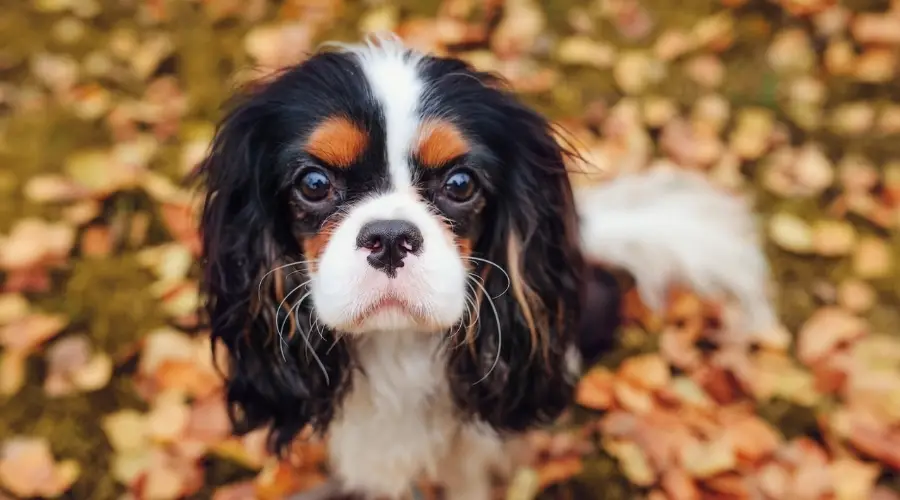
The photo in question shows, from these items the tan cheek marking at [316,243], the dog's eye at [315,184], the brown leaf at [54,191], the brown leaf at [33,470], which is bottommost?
the brown leaf at [33,470]

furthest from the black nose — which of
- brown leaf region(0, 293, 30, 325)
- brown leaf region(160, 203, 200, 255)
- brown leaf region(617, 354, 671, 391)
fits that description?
brown leaf region(0, 293, 30, 325)

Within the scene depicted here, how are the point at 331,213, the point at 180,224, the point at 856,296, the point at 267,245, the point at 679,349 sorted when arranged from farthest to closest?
the point at 180,224 < the point at 856,296 < the point at 679,349 < the point at 267,245 < the point at 331,213

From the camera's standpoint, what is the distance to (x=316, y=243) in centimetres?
132

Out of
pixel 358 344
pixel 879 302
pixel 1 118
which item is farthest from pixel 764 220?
pixel 1 118

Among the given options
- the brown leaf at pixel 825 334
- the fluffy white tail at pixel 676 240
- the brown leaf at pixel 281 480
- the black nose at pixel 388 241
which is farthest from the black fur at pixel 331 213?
the brown leaf at pixel 825 334

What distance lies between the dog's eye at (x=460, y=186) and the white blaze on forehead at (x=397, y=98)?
0.07m

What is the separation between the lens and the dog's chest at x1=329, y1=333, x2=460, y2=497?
1.48 meters

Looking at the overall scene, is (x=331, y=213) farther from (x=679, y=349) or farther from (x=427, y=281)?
(x=679, y=349)

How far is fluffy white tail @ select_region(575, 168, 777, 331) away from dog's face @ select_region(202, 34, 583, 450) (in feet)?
1.82

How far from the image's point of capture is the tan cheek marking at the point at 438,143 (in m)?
1.24

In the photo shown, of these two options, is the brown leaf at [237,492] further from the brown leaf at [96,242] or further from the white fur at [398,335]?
the brown leaf at [96,242]

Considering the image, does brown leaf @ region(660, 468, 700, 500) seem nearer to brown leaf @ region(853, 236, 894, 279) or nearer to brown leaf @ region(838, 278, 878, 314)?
brown leaf @ region(838, 278, 878, 314)

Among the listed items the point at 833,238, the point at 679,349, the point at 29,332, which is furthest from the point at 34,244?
the point at 833,238

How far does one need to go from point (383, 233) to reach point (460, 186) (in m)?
0.20
